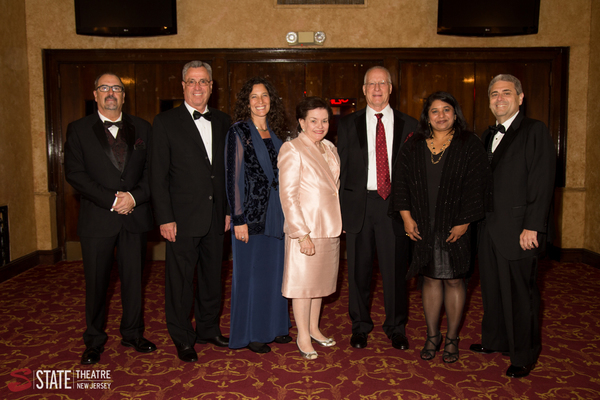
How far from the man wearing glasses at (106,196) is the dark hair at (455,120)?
185cm

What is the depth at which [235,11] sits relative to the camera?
18.9ft

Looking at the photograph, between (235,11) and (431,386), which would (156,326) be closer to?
(431,386)

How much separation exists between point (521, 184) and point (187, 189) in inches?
80.8

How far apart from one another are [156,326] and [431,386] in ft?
7.10

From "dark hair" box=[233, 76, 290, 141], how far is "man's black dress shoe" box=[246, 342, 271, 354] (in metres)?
1.42

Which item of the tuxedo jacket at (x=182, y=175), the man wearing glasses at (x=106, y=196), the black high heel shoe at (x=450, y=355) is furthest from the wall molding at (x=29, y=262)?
the black high heel shoe at (x=450, y=355)

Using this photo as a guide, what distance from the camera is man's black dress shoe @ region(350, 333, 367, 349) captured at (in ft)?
10.3

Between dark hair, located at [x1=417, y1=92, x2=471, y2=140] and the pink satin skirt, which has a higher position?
dark hair, located at [x1=417, y1=92, x2=471, y2=140]

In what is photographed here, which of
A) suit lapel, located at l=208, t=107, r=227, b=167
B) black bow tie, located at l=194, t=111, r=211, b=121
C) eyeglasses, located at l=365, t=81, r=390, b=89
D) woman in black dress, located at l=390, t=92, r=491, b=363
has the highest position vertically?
eyeglasses, located at l=365, t=81, r=390, b=89

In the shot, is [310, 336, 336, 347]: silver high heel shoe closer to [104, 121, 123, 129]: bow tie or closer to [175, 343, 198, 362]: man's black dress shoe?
[175, 343, 198, 362]: man's black dress shoe

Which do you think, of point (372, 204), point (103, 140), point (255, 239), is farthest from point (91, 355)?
point (372, 204)

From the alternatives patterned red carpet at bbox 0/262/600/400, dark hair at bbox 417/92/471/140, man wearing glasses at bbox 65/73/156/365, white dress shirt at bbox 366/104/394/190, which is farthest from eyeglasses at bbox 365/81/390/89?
patterned red carpet at bbox 0/262/600/400

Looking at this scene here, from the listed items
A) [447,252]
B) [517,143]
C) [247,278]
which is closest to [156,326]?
[247,278]

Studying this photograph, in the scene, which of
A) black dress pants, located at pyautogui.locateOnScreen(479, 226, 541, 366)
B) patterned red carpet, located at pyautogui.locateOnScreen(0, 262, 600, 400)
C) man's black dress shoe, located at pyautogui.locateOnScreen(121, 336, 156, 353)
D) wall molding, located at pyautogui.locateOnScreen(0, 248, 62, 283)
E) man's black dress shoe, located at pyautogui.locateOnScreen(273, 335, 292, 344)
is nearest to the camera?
patterned red carpet, located at pyautogui.locateOnScreen(0, 262, 600, 400)
